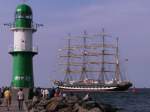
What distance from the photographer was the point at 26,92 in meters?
28.4

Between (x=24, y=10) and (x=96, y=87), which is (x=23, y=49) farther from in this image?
(x=96, y=87)

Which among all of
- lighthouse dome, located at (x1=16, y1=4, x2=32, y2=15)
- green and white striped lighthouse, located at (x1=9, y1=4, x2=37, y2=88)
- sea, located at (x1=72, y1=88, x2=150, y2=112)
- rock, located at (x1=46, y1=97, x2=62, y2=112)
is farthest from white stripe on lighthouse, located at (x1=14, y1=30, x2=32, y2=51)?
sea, located at (x1=72, y1=88, x2=150, y2=112)

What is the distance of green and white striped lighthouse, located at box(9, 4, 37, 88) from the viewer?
2928 centimetres

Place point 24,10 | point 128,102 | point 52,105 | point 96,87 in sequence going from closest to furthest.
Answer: point 52,105
point 24,10
point 128,102
point 96,87

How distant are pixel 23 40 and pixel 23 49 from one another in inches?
22.9

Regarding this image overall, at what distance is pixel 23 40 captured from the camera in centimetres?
2955

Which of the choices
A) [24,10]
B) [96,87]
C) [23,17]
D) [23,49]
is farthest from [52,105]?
[96,87]

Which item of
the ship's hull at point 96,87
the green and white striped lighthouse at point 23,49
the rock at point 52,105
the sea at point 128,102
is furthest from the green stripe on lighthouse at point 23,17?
the ship's hull at point 96,87

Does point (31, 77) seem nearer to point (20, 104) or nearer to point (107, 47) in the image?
point (20, 104)

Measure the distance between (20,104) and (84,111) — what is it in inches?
123

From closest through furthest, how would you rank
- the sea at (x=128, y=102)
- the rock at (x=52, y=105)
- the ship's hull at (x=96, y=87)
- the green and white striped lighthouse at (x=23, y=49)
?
the rock at (x=52, y=105)
the green and white striped lighthouse at (x=23, y=49)
the sea at (x=128, y=102)
the ship's hull at (x=96, y=87)

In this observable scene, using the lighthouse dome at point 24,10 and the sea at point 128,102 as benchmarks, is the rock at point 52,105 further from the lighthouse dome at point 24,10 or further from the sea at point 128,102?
the sea at point 128,102

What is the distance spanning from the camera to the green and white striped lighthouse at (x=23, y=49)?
29.3 metres

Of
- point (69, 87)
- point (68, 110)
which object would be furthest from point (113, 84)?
point (68, 110)
